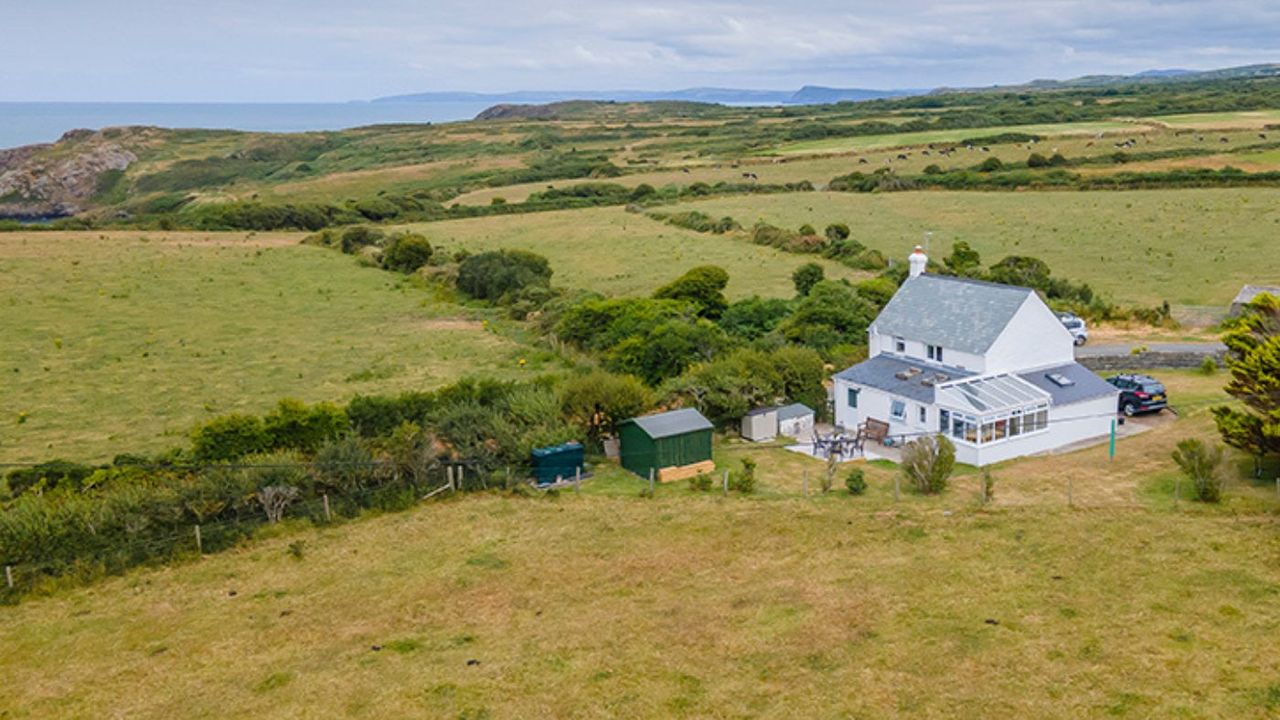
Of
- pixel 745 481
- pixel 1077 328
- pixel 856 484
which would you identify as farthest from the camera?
pixel 1077 328

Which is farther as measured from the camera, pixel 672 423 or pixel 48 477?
pixel 672 423

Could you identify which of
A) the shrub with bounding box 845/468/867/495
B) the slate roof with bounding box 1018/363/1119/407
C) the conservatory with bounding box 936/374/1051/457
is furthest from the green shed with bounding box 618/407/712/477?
the slate roof with bounding box 1018/363/1119/407

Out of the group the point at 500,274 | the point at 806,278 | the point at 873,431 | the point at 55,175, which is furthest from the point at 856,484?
the point at 55,175

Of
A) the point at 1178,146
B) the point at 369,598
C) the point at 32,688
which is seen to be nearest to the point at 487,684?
the point at 369,598

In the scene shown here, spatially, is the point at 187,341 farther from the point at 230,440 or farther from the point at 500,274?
the point at 230,440

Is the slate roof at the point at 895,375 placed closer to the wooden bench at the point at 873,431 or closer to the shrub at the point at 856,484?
the wooden bench at the point at 873,431

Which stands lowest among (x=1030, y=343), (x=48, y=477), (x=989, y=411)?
(x=48, y=477)

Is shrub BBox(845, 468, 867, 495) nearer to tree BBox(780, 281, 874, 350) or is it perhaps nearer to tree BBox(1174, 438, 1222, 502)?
Answer: tree BBox(1174, 438, 1222, 502)
